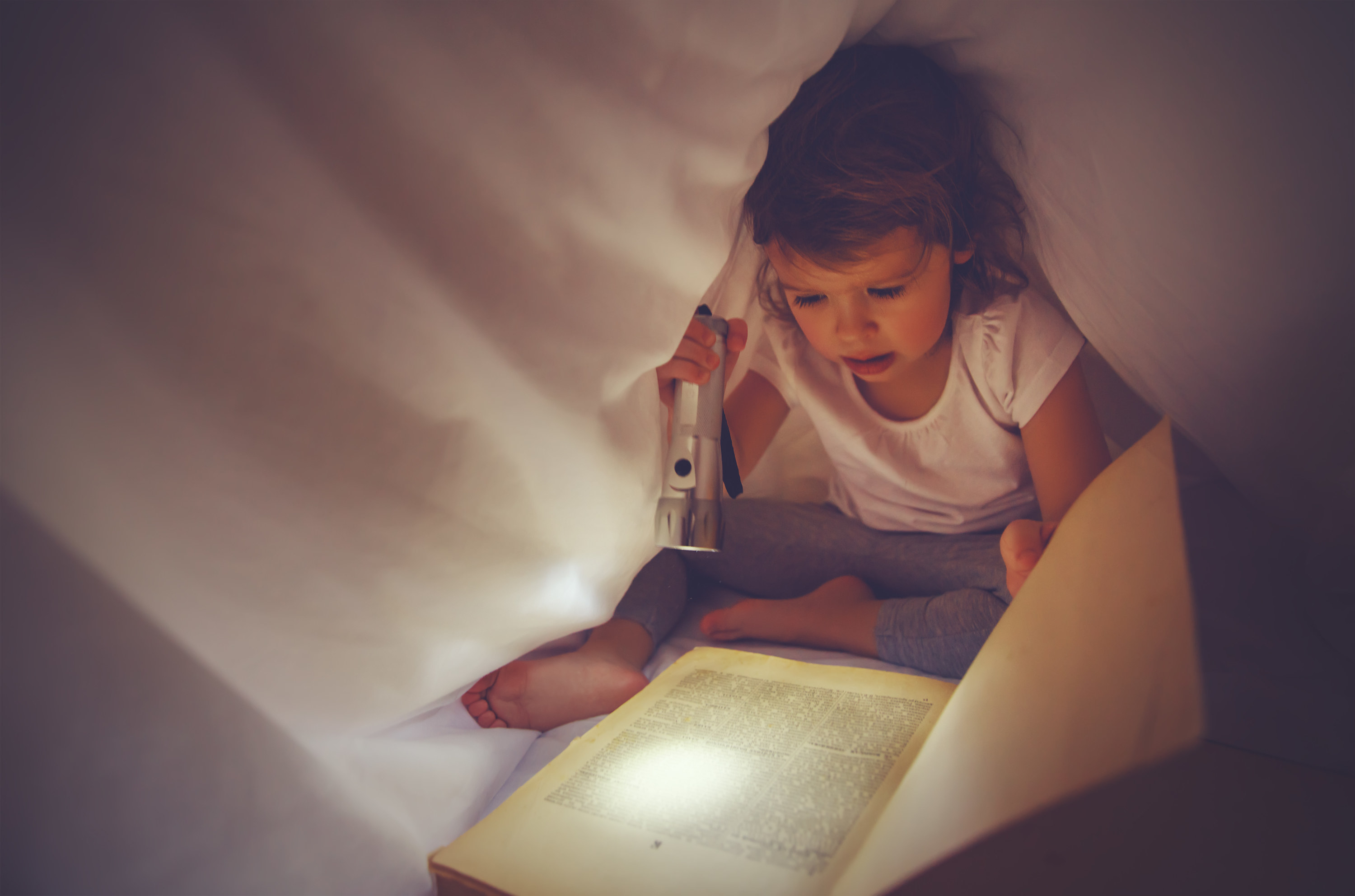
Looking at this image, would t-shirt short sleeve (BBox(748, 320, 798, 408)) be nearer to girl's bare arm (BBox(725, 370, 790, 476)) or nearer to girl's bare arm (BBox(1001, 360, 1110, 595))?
girl's bare arm (BBox(725, 370, 790, 476))

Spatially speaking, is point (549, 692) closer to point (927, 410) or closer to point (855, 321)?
point (855, 321)

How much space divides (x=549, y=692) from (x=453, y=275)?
389 mm

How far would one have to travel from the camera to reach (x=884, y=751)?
0.43 meters

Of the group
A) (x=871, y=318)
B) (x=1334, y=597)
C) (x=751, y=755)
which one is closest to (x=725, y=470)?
(x=871, y=318)

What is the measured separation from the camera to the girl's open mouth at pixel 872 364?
30.4 inches

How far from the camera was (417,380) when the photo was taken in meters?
0.38

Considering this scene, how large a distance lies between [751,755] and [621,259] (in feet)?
1.06

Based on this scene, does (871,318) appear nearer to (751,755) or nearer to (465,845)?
(751,755)

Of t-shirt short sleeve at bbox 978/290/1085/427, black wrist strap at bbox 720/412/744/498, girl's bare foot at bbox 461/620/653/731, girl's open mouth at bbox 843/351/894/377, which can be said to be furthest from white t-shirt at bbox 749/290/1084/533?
girl's bare foot at bbox 461/620/653/731

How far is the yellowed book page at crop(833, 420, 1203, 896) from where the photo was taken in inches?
9.8

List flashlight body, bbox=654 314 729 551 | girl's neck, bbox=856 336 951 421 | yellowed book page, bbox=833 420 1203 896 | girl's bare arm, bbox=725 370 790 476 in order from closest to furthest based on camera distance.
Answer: yellowed book page, bbox=833 420 1203 896 → flashlight body, bbox=654 314 729 551 → girl's neck, bbox=856 336 951 421 → girl's bare arm, bbox=725 370 790 476

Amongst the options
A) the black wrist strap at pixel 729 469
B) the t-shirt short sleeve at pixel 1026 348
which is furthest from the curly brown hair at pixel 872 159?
the black wrist strap at pixel 729 469

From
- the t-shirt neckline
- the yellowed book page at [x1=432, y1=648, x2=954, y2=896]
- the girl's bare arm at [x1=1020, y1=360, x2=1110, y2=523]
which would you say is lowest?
the yellowed book page at [x1=432, y1=648, x2=954, y2=896]

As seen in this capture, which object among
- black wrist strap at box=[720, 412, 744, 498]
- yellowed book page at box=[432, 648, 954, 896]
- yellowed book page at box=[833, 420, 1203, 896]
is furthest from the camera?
black wrist strap at box=[720, 412, 744, 498]
